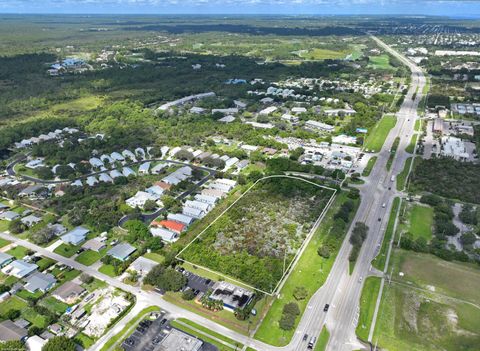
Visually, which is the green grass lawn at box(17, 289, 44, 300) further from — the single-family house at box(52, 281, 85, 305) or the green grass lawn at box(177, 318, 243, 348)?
the green grass lawn at box(177, 318, 243, 348)

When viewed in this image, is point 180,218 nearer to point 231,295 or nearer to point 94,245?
point 94,245

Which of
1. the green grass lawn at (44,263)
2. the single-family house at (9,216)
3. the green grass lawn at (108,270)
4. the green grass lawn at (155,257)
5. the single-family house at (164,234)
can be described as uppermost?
the single-family house at (164,234)

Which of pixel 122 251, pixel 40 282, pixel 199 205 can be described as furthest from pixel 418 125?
pixel 40 282

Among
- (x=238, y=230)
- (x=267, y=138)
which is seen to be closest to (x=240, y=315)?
(x=238, y=230)

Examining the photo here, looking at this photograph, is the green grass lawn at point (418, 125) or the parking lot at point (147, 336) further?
the green grass lawn at point (418, 125)

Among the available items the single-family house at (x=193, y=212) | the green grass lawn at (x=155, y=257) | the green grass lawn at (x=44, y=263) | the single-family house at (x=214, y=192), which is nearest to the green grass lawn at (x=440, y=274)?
the single-family house at (x=193, y=212)

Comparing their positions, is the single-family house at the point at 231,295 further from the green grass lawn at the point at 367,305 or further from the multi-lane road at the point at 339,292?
the green grass lawn at the point at 367,305
